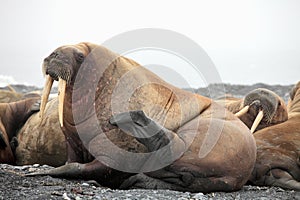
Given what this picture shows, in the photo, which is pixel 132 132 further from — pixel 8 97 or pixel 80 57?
pixel 8 97

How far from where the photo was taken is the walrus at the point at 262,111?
27.8ft

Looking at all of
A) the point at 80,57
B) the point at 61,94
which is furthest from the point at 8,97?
the point at 61,94

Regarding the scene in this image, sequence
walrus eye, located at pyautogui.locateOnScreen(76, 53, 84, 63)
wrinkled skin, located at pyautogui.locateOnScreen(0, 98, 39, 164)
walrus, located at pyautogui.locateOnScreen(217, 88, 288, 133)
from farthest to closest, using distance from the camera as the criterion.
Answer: walrus, located at pyautogui.locateOnScreen(217, 88, 288, 133) < wrinkled skin, located at pyautogui.locateOnScreen(0, 98, 39, 164) < walrus eye, located at pyautogui.locateOnScreen(76, 53, 84, 63)

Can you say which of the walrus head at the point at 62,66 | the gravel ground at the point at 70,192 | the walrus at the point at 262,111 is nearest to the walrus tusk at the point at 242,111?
the walrus at the point at 262,111

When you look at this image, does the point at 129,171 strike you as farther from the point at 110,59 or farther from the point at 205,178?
the point at 110,59

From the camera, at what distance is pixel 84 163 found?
5.72 metres

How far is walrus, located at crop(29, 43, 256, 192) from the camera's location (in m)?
5.42

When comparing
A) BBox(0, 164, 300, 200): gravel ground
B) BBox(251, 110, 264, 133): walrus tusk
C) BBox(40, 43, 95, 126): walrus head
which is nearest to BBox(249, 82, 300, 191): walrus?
BBox(0, 164, 300, 200): gravel ground

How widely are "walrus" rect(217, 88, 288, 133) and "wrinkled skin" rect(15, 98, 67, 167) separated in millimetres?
2649

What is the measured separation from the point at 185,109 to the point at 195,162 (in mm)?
584

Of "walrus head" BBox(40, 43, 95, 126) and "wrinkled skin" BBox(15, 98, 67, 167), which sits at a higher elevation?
"walrus head" BBox(40, 43, 95, 126)

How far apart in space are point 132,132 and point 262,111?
3.68 meters

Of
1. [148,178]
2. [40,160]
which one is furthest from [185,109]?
[40,160]

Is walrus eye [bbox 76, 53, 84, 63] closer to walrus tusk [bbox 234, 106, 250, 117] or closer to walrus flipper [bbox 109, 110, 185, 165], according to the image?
walrus flipper [bbox 109, 110, 185, 165]
